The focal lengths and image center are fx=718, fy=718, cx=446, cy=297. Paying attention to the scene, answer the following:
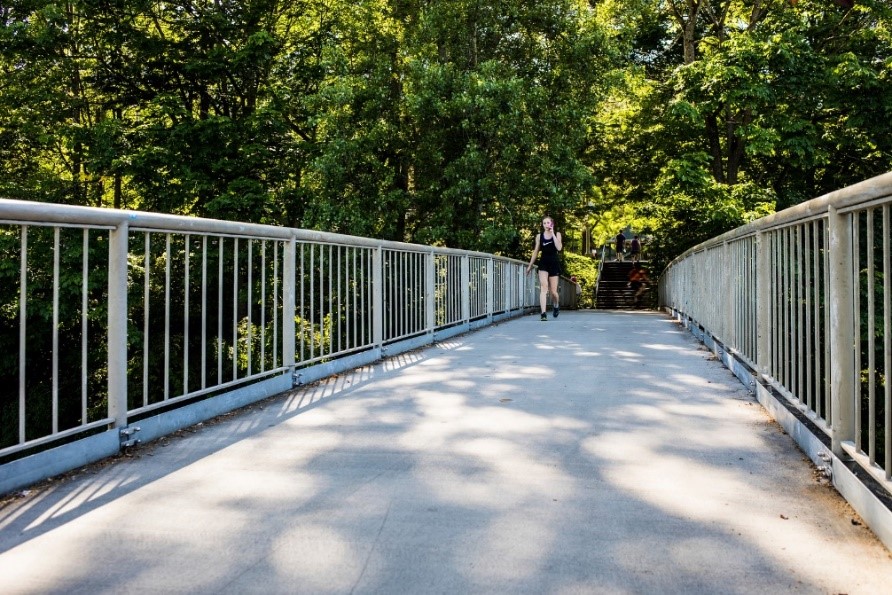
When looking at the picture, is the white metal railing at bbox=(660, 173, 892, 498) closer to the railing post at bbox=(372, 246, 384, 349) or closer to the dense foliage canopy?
the railing post at bbox=(372, 246, 384, 349)

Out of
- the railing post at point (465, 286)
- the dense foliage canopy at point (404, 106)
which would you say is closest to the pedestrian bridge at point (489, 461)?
the railing post at point (465, 286)

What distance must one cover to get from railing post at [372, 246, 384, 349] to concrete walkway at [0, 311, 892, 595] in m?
2.50

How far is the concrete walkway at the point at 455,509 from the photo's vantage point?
7.35 ft

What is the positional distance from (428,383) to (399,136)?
48.6ft

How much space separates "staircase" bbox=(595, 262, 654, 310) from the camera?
113ft

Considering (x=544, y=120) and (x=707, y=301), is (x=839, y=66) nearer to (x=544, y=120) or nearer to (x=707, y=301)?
(x=544, y=120)

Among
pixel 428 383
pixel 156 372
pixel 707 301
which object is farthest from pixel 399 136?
pixel 428 383

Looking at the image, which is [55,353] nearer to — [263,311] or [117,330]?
[117,330]

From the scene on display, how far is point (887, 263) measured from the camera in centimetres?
254

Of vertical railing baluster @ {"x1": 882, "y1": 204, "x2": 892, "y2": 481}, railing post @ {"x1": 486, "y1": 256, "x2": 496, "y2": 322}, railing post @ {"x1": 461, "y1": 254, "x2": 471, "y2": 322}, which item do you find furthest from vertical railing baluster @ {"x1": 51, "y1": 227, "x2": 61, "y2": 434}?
railing post @ {"x1": 486, "y1": 256, "x2": 496, "y2": 322}

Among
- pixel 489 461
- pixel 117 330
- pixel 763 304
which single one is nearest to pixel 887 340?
pixel 489 461

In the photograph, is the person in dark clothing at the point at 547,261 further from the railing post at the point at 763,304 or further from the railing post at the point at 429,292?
the railing post at the point at 763,304

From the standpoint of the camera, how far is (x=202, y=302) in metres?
4.63

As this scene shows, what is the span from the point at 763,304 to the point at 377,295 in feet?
12.4
